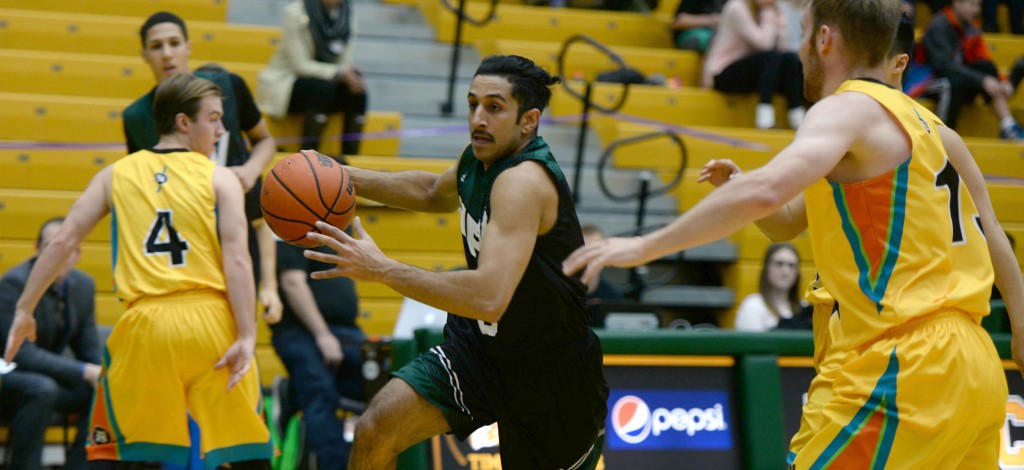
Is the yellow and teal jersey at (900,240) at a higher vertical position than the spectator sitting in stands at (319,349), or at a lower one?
higher

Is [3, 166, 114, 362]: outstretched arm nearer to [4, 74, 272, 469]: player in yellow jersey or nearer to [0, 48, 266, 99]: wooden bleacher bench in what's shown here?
[4, 74, 272, 469]: player in yellow jersey

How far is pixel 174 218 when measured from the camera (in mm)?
5641

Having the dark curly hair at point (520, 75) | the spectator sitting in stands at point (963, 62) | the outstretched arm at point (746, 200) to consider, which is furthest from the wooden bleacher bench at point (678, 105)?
the outstretched arm at point (746, 200)

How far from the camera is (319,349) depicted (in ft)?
25.1

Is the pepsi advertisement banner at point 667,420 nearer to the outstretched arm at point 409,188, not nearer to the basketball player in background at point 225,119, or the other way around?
the basketball player in background at point 225,119

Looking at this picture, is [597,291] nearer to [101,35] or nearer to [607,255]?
[101,35]

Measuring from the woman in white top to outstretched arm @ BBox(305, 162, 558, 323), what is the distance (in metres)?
4.44

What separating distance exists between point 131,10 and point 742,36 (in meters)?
5.32

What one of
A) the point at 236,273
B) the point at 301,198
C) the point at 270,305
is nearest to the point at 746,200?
the point at 301,198

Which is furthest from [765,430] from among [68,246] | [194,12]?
[194,12]

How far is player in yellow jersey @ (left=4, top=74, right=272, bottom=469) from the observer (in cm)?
560

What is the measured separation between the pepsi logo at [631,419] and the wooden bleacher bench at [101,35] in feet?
17.1

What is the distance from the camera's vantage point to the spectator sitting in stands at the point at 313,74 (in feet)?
31.2

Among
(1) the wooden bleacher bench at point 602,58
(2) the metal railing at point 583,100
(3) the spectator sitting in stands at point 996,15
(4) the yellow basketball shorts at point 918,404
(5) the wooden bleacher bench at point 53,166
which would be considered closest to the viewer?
(4) the yellow basketball shorts at point 918,404
